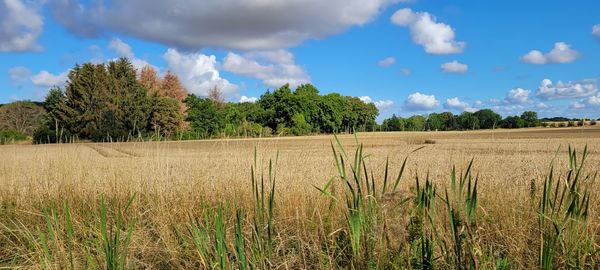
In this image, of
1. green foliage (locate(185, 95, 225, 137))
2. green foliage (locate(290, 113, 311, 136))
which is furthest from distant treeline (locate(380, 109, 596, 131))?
green foliage (locate(185, 95, 225, 137))

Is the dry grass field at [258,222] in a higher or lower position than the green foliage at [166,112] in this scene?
lower

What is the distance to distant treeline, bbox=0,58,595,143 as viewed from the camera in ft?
187

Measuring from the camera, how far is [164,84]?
8569 cm

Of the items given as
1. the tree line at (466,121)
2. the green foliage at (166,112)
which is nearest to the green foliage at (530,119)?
the tree line at (466,121)

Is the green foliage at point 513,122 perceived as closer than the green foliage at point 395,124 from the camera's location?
Yes

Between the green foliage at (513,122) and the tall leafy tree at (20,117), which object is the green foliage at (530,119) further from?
the tall leafy tree at (20,117)

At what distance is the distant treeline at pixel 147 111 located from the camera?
56906mm

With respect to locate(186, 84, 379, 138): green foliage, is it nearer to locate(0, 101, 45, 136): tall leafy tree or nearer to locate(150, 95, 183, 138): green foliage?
locate(150, 95, 183, 138): green foliage

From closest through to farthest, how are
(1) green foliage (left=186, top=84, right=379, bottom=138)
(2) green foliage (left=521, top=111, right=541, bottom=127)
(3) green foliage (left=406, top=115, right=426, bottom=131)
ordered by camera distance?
1. (1) green foliage (left=186, top=84, right=379, bottom=138)
2. (2) green foliage (left=521, top=111, right=541, bottom=127)
3. (3) green foliage (left=406, top=115, right=426, bottom=131)

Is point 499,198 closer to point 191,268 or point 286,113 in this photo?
point 191,268

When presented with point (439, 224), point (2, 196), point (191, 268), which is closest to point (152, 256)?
point (191, 268)

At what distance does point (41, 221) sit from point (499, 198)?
610 cm

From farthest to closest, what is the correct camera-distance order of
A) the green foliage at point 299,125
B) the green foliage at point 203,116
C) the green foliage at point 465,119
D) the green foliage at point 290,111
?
the green foliage at point 465,119
the green foliage at point 299,125
the green foliage at point 290,111
the green foliage at point 203,116

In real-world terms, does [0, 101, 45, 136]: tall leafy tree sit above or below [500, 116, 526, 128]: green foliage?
above
